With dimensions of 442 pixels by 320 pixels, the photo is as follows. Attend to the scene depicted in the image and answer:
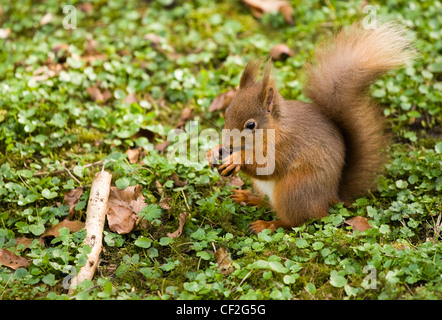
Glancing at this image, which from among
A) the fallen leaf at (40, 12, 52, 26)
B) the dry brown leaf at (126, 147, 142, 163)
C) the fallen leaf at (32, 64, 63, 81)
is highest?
the fallen leaf at (40, 12, 52, 26)

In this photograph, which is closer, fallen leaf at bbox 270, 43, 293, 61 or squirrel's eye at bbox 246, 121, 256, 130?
squirrel's eye at bbox 246, 121, 256, 130

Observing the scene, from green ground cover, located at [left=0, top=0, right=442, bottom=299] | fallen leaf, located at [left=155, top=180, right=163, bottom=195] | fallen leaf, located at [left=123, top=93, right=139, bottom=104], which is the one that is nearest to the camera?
green ground cover, located at [left=0, top=0, right=442, bottom=299]

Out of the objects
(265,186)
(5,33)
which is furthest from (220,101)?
(5,33)

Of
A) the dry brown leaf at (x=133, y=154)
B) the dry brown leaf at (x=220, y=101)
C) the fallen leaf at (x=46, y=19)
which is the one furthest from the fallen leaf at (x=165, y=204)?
the fallen leaf at (x=46, y=19)

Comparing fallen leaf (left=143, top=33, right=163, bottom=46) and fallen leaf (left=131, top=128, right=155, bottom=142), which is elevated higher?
fallen leaf (left=143, top=33, right=163, bottom=46)

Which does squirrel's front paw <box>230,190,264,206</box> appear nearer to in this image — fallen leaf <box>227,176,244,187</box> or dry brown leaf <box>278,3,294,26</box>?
fallen leaf <box>227,176,244,187</box>

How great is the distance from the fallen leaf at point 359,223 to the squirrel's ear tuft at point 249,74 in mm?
789

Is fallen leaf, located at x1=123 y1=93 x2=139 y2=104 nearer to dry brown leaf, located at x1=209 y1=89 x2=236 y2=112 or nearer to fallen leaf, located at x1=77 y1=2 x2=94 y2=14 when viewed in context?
dry brown leaf, located at x1=209 y1=89 x2=236 y2=112

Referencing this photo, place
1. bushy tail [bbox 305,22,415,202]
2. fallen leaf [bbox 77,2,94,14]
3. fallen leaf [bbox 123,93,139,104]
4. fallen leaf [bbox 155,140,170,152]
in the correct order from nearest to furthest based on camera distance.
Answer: bushy tail [bbox 305,22,415,202] < fallen leaf [bbox 155,140,170,152] < fallen leaf [bbox 123,93,139,104] < fallen leaf [bbox 77,2,94,14]

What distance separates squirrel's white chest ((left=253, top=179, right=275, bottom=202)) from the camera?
100 inches

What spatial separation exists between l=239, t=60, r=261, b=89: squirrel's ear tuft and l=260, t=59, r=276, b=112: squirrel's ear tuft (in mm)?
107

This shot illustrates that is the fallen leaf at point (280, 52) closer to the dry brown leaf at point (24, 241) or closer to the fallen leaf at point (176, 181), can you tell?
the fallen leaf at point (176, 181)

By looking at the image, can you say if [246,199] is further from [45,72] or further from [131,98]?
[45,72]

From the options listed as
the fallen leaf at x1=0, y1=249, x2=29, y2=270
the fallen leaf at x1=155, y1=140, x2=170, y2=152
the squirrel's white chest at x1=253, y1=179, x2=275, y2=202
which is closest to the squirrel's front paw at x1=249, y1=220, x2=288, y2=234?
the squirrel's white chest at x1=253, y1=179, x2=275, y2=202
